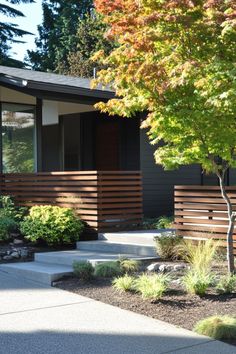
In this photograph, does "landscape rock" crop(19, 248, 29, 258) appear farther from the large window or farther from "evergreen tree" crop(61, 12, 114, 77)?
"evergreen tree" crop(61, 12, 114, 77)

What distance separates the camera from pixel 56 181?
11.6 meters

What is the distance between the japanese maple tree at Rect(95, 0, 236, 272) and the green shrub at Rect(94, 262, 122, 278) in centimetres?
163

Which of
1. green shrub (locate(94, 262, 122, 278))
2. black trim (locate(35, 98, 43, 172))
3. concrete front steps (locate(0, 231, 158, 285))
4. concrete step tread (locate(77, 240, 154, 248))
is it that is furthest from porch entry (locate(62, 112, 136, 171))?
green shrub (locate(94, 262, 122, 278))

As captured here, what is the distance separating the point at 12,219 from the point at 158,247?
154 inches

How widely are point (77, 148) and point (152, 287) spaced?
10.0 m

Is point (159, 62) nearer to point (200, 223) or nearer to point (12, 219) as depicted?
point (200, 223)

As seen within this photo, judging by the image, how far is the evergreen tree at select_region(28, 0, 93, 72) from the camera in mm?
39156

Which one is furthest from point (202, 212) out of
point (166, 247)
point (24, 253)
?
point (24, 253)

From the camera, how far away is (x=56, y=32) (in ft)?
137

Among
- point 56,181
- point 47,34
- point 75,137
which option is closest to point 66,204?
point 56,181

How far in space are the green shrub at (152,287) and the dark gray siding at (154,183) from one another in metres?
7.39

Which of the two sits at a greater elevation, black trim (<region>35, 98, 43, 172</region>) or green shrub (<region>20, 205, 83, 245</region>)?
black trim (<region>35, 98, 43, 172</region>)

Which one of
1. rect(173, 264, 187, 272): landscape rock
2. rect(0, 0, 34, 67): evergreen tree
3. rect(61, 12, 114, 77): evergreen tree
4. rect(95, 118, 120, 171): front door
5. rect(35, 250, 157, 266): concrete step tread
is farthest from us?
rect(0, 0, 34, 67): evergreen tree

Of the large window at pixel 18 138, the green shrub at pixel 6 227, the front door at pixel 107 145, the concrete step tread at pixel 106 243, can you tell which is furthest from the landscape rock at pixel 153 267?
the front door at pixel 107 145
